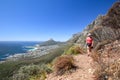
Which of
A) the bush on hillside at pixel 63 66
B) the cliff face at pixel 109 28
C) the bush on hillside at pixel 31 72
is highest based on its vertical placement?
the cliff face at pixel 109 28

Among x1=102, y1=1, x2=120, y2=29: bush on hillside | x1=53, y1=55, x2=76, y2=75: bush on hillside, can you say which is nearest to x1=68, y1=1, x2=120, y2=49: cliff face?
x1=102, y1=1, x2=120, y2=29: bush on hillside

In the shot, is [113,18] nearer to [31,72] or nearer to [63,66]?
[31,72]

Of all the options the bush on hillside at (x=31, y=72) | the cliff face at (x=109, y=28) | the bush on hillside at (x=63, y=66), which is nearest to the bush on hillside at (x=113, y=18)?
the cliff face at (x=109, y=28)

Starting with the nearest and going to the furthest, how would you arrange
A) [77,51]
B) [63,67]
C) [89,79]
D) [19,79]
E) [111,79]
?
[111,79] < [89,79] < [63,67] < [19,79] < [77,51]

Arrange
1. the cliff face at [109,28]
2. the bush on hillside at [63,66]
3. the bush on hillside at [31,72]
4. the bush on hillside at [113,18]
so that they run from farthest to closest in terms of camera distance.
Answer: the bush on hillside at [113,18], the cliff face at [109,28], the bush on hillside at [31,72], the bush on hillside at [63,66]

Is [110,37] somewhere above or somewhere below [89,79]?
above

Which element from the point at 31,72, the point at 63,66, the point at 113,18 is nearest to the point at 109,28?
the point at 113,18

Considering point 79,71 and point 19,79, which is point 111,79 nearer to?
point 79,71

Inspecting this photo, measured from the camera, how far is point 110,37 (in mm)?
18531

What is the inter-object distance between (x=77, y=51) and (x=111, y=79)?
1047 centimetres

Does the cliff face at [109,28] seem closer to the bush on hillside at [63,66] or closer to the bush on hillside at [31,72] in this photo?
the bush on hillside at [31,72]

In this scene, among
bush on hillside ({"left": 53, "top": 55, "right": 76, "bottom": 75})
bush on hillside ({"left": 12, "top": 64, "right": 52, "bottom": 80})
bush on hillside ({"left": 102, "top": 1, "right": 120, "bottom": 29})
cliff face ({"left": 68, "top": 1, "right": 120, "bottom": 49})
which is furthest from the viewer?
bush on hillside ({"left": 102, "top": 1, "right": 120, "bottom": 29})

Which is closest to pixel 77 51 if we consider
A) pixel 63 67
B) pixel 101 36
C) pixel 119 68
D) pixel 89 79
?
pixel 101 36

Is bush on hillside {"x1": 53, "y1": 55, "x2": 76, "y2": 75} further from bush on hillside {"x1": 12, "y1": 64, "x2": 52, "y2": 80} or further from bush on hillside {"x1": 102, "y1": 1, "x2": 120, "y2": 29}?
bush on hillside {"x1": 102, "y1": 1, "x2": 120, "y2": 29}
